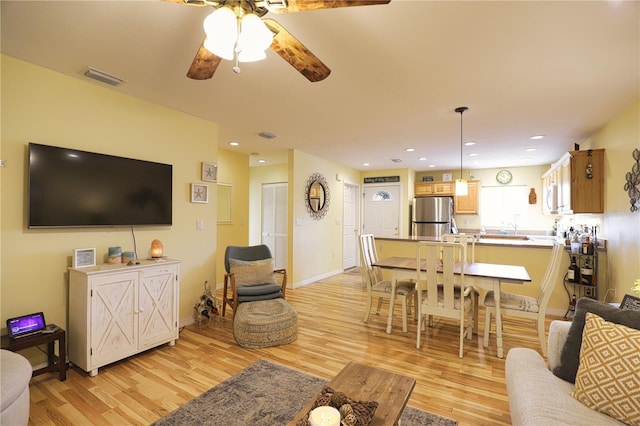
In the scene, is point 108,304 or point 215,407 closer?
point 215,407

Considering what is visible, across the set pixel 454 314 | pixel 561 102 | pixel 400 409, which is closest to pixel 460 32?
pixel 561 102

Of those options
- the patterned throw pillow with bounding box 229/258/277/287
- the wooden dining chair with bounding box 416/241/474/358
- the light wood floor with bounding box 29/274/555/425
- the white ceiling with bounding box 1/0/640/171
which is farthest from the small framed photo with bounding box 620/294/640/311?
the patterned throw pillow with bounding box 229/258/277/287

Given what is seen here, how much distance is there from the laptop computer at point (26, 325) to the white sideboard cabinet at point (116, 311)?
219 mm

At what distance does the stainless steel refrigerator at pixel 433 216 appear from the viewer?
277 inches

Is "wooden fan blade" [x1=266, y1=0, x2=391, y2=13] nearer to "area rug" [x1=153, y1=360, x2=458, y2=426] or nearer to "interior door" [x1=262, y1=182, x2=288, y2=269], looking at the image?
"area rug" [x1=153, y1=360, x2=458, y2=426]

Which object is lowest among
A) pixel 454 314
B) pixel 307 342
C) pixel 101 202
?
pixel 307 342

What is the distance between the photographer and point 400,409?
1407 mm

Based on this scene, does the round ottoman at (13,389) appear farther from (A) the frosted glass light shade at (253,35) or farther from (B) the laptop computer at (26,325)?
(A) the frosted glass light shade at (253,35)

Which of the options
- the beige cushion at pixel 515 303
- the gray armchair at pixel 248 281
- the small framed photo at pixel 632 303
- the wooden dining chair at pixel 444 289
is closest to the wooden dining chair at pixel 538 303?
the beige cushion at pixel 515 303

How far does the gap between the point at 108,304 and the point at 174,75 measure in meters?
2.02

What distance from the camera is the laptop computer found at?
2219 millimetres

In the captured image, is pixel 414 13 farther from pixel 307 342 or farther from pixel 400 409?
pixel 307 342

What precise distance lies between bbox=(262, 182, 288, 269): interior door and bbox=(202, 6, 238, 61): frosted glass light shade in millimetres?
5073

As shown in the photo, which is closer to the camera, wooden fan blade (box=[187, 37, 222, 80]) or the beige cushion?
wooden fan blade (box=[187, 37, 222, 80])
